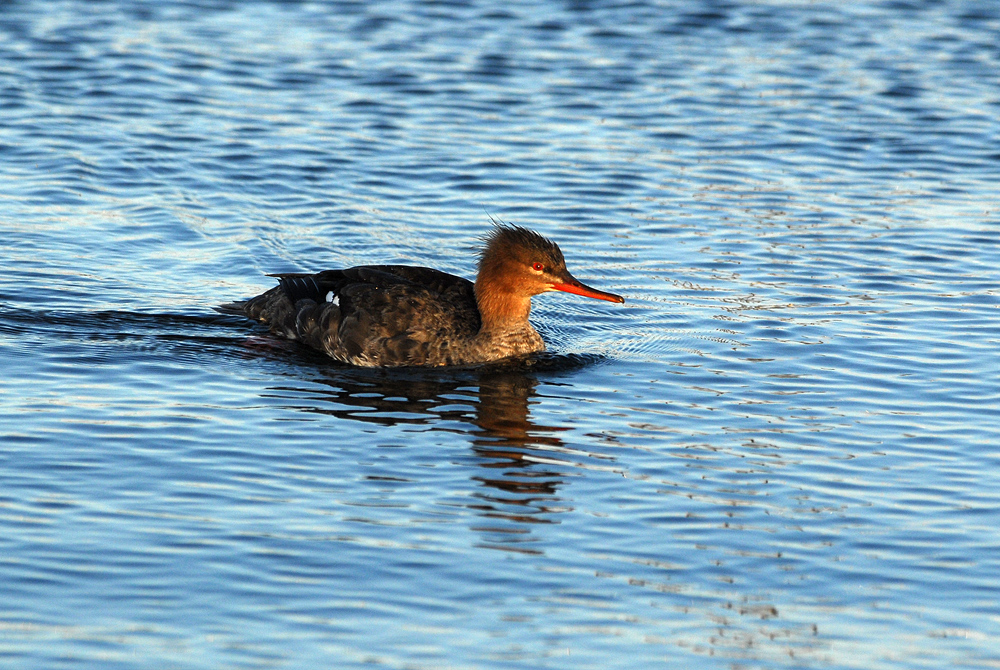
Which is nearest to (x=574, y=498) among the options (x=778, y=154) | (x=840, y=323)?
(x=840, y=323)

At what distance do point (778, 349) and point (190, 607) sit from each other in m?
6.22

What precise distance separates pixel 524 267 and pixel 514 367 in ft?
2.80

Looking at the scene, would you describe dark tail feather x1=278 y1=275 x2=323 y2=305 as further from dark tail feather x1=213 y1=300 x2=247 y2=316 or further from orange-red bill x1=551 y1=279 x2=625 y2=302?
orange-red bill x1=551 y1=279 x2=625 y2=302

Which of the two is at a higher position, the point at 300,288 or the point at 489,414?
the point at 300,288

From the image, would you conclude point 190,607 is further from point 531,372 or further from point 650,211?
point 650,211

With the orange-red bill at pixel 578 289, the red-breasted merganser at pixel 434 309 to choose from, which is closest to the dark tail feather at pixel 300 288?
the red-breasted merganser at pixel 434 309

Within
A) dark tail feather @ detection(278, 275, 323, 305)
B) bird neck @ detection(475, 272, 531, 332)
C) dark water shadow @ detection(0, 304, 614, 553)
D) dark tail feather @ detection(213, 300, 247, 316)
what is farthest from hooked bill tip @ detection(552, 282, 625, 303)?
dark tail feather @ detection(213, 300, 247, 316)

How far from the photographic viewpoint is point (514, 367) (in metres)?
11.4

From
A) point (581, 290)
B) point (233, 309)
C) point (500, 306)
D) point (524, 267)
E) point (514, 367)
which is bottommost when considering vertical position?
point (514, 367)

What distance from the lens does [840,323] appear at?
39.7 feet

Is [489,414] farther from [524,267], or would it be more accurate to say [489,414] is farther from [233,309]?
[233,309]

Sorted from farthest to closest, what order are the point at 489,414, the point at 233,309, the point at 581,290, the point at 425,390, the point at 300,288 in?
1. the point at 233,309
2. the point at 300,288
3. the point at 581,290
4. the point at 425,390
5. the point at 489,414

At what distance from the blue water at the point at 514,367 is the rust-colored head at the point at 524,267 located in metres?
0.71

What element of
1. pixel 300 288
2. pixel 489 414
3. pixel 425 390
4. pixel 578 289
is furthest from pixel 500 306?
pixel 300 288
